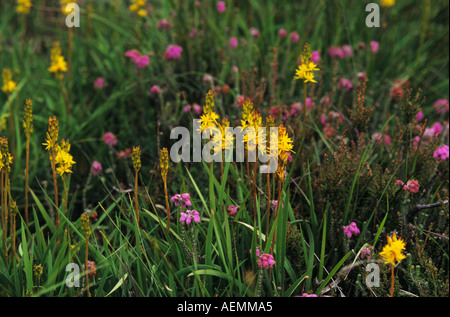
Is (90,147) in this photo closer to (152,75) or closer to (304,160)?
(152,75)

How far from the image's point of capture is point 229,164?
72.5 inches

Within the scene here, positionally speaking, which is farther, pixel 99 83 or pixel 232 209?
pixel 99 83

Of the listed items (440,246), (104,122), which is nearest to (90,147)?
(104,122)

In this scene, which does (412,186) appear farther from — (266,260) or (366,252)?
(266,260)

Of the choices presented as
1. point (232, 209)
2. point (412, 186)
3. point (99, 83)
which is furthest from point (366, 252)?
point (99, 83)

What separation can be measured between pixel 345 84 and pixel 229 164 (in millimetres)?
1199

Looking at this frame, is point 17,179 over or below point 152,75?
below

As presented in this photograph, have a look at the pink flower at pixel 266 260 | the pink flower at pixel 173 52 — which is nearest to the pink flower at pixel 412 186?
the pink flower at pixel 266 260

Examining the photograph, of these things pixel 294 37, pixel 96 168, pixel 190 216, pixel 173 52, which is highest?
pixel 294 37

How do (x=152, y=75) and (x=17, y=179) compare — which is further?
(x=152, y=75)

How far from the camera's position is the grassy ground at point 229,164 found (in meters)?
1.76

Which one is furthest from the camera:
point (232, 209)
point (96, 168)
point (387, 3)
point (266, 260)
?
point (387, 3)

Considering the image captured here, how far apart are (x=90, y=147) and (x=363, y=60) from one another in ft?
5.94

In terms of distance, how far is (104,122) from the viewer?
292 centimetres
